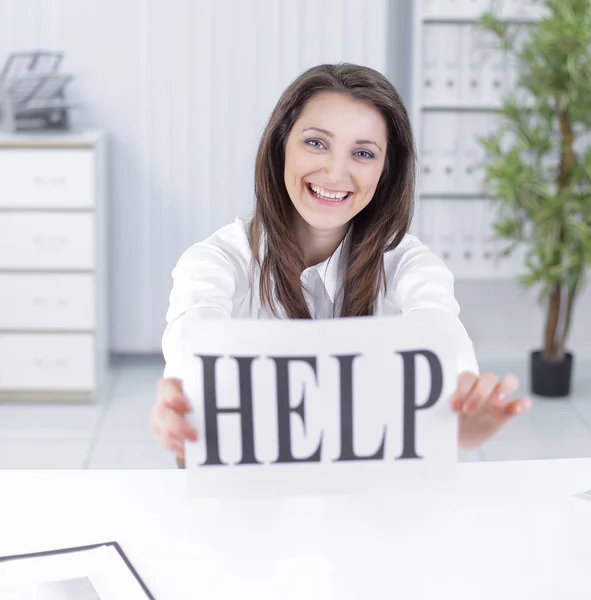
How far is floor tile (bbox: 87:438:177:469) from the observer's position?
288 centimetres

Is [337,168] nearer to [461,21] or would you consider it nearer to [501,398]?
[501,398]

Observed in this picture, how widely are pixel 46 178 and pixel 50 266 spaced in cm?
31

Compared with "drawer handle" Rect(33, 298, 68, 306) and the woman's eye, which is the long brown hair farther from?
"drawer handle" Rect(33, 298, 68, 306)

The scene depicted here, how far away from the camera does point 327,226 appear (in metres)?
1.63

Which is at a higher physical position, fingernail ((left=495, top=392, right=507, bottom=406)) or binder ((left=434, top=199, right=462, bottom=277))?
fingernail ((left=495, top=392, right=507, bottom=406))

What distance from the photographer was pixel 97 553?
3.35 ft

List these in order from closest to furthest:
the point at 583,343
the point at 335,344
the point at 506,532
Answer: the point at 335,344
the point at 506,532
the point at 583,343

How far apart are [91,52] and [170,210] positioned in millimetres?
666

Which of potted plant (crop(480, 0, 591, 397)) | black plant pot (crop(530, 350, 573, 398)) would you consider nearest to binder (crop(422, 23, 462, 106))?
potted plant (crop(480, 0, 591, 397))

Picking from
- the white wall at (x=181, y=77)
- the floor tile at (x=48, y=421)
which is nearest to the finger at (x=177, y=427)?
the floor tile at (x=48, y=421)

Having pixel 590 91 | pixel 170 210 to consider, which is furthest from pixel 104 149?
pixel 590 91

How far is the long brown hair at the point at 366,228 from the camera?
1.61 m

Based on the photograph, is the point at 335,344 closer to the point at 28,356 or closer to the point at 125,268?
the point at 28,356

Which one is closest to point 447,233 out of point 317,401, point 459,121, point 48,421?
point 459,121
